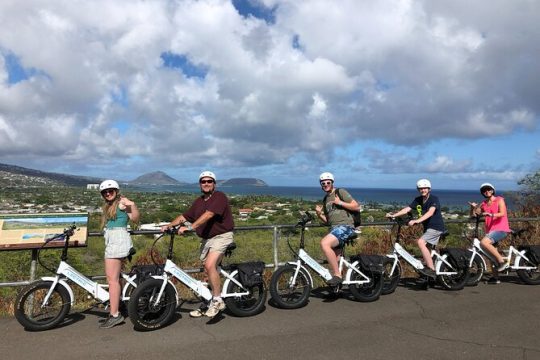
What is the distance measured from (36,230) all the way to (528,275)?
867 centimetres

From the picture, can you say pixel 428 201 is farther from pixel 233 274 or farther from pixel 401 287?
pixel 233 274

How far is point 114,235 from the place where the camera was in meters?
5.84

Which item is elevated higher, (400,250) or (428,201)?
(428,201)

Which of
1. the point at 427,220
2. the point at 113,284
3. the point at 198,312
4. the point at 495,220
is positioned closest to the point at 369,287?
the point at 427,220

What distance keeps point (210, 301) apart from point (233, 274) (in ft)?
1.59

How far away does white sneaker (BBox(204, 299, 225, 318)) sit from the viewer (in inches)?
234

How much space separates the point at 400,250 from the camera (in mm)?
7875

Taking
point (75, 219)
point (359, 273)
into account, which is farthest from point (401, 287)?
point (75, 219)

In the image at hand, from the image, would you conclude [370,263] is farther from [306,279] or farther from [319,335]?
[319,335]

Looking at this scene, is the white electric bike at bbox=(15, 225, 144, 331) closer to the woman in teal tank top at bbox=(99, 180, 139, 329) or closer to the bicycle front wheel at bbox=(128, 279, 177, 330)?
the woman in teal tank top at bbox=(99, 180, 139, 329)

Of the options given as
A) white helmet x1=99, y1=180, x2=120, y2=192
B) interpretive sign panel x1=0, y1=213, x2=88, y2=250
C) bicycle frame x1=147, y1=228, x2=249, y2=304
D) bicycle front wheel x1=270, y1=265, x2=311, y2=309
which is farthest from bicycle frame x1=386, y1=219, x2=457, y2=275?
interpretive sign panel x1=0, y1=213, x2=88, y2=250

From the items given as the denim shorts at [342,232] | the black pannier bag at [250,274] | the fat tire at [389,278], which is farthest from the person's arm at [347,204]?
the black pannier bag at [250,274]

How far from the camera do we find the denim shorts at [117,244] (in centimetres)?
579

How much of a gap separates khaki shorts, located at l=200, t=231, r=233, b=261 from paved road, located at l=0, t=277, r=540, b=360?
0.92 meters
